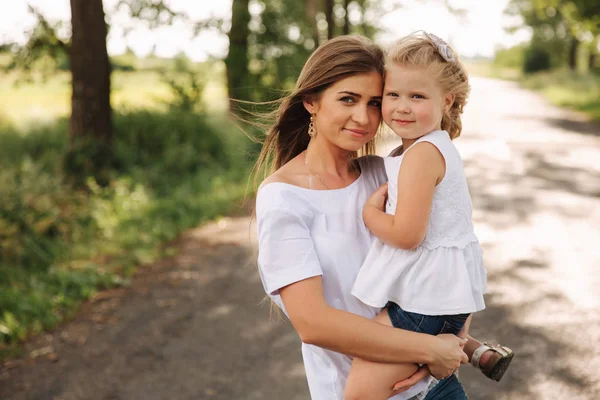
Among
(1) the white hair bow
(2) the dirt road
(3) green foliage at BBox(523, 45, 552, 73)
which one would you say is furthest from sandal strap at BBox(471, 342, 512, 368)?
(3) green foliage at BBox(523, 45, 552, 73)

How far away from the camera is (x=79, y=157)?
355 inches

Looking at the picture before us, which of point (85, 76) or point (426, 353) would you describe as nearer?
point (426, 353)

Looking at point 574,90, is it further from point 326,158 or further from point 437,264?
point 437,264

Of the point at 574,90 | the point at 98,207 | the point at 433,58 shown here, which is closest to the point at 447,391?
the point at 433,58

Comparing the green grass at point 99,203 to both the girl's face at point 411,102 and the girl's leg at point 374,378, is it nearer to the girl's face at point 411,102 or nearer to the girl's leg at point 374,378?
the girl's face at point 411,102

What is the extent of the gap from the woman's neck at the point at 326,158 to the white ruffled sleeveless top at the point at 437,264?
0.26 meters

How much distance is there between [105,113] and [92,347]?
547cm

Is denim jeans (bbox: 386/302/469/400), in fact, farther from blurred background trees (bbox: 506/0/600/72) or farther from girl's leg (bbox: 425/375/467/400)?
blurred background trees (bbox: 506/0/600/72)

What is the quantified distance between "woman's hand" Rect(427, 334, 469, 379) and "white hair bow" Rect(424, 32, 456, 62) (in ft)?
2.96

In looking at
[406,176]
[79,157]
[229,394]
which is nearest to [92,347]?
[229,394]

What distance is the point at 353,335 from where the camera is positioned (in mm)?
1782

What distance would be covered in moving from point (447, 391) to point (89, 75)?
8.42 metres

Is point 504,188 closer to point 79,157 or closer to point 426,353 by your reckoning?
point 79,157

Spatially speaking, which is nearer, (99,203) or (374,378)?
(374,378)
